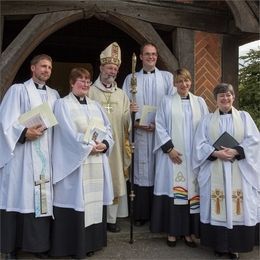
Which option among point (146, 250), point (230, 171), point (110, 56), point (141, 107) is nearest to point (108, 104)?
point (141, 107)

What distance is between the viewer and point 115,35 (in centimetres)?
902

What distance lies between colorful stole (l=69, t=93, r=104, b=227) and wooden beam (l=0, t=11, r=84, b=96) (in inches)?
49.4

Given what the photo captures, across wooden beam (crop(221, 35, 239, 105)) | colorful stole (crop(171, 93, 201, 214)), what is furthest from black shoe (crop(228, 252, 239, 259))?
wooden beam (crop(221, 35, 239, 105))

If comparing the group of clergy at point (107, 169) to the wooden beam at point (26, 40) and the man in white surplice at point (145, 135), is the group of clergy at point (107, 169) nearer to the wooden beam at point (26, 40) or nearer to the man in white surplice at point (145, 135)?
the man in white surplice at point (145, 135)

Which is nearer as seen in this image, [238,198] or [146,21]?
[238,198]

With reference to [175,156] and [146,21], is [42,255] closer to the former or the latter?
[175,156]

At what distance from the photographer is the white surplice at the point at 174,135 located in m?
4.92

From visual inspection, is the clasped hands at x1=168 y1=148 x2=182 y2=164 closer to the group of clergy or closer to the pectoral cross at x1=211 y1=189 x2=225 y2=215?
the group of clergy

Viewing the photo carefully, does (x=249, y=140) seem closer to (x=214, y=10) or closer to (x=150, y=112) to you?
(x=150, y=112)

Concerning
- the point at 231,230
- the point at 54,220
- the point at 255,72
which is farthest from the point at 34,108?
the point at 255,72

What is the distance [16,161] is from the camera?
437 cm

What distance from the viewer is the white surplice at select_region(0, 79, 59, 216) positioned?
4309mm

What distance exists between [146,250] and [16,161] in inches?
67.8

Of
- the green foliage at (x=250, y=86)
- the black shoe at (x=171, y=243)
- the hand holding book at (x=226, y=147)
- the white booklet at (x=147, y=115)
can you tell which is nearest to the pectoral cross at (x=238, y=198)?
the hand holding book at (x=226, y=147)
